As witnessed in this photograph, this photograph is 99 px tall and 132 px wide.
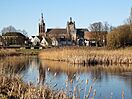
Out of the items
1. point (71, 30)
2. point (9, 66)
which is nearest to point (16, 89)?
point (9, 66)

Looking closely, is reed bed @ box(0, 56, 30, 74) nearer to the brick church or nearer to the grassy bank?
the grassy bank

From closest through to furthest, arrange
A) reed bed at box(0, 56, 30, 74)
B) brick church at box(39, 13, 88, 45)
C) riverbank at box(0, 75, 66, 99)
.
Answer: riverbank at box(0, 75, 66, 99) → reed bed at box(0, 56, 30, 74) → brick church at box(39, 13, 88, 45)

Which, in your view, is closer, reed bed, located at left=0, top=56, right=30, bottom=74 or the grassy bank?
reed bed, located at left=0, top=56, right=30, bottom=74

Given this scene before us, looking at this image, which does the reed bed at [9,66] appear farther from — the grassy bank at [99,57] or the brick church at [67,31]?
the brick church at [67,31]

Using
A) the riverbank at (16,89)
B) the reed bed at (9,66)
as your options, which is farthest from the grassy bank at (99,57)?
the riverbank at (16,89)

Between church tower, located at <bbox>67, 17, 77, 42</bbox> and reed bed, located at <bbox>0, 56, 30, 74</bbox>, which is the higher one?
church tower, located at <bbox>67, 17, 77, 42</bbox>

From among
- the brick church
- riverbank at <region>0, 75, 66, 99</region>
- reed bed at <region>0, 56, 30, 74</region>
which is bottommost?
riverbank at <region>0, 75, 66, 99</region>

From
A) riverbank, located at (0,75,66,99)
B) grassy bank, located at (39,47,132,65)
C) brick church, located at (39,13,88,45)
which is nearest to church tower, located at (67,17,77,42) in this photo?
brick church, located at (39,13,88,45)

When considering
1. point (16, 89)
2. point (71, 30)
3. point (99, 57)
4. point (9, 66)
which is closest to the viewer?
point (16, 89)

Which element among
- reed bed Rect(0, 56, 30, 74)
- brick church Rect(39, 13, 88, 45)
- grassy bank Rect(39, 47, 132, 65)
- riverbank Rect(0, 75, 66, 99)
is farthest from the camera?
brick church Rect(39, 13, 88, 45)

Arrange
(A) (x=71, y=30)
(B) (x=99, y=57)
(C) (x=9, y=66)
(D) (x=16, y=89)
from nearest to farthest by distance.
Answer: (D) (x=16, y=89), (C) (x=9, y=66), (B) (x=99, y=57), (A) (x=71, y=30)

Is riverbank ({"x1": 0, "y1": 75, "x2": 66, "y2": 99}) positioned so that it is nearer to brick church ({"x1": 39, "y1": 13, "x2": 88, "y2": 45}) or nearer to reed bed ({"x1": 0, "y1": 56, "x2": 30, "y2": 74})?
reed bed ({"x1": 0, "y1": 56, "x2": 30, "y2": 74})

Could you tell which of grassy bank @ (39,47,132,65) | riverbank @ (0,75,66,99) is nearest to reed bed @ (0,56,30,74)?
riverbank @ (0,75,66,99)

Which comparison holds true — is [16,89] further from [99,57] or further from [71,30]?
[71,30]
